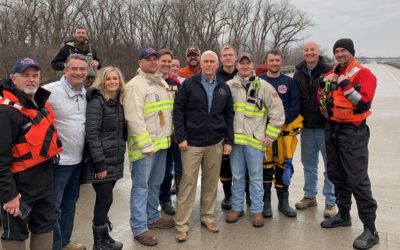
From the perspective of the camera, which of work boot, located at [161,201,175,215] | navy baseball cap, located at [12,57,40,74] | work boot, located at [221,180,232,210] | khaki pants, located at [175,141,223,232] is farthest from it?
work boot, located at [221,180,232,210]

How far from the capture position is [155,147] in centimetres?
436

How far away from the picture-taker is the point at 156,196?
4742mm

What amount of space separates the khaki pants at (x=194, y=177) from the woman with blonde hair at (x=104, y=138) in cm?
84

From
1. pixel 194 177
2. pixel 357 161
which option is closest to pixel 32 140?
pixel 194 177

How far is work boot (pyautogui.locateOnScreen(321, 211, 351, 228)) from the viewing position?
4703 millimetres

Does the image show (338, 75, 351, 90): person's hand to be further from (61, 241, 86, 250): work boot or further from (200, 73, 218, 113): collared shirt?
(61, 241, 86, 250): work boot

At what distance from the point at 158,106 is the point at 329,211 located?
2.53m

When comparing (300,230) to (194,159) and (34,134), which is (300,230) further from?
(34,134)

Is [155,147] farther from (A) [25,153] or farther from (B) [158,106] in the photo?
(A) [25,153]

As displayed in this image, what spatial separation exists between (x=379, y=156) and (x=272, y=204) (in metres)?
3.60

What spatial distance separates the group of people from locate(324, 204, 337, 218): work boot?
0.02m

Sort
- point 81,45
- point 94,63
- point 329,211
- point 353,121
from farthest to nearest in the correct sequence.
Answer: point 81,45 < point 94,63 < point 329,211 < point 353,121

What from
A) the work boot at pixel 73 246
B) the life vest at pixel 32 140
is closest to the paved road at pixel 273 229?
the work boot at pixel 73 246

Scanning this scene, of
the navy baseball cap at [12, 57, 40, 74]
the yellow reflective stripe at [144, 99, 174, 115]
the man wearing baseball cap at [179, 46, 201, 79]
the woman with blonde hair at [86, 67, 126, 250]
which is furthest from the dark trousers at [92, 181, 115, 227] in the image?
the man wearing baseball cap at [179, 46, 201, 79]
